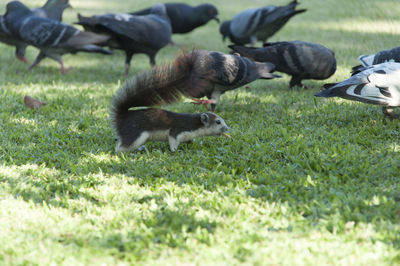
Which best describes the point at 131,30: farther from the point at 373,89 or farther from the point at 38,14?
the point at 373,89

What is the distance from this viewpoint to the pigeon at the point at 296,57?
6082mm

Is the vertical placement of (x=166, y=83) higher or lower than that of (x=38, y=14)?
higher

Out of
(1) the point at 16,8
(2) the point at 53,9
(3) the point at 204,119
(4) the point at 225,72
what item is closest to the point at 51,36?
(1) the point at 16,8

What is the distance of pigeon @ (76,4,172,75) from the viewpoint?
7242 millimetres

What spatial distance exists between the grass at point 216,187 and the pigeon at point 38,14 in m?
2.29

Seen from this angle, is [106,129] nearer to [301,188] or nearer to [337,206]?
[301,188]

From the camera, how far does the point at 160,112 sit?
4266mm

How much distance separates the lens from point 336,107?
5.46 metres

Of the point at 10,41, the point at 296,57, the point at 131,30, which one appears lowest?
the point at 10,41

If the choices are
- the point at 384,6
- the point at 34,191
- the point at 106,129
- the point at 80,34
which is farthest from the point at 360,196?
the point at 80,34

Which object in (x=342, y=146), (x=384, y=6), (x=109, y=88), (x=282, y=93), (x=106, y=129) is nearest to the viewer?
(x=342, y=146)

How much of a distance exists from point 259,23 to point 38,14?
182 inches

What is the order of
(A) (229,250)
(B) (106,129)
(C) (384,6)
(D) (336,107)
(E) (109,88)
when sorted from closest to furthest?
(A) (229,250)
(B) (106,129)
(D) (336,107)
(C) (384,6)
(E) (109,88)

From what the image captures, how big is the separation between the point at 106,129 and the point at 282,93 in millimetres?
2851
